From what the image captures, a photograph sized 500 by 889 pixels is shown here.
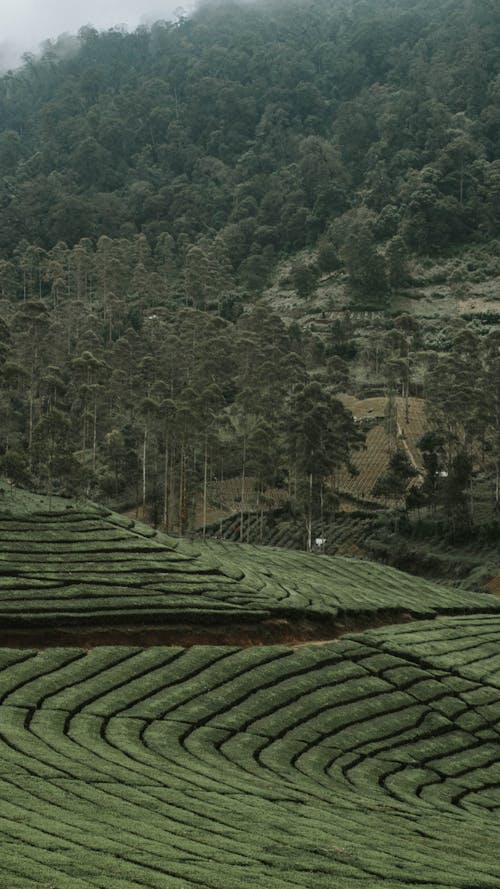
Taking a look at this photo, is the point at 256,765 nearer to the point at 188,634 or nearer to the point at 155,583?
the point at 188,634

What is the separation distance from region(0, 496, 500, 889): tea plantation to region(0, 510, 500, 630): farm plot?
0.13 meters

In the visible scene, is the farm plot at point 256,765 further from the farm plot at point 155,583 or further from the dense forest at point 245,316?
the dense forest at point 245,316

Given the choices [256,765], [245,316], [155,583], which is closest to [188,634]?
[155,583]

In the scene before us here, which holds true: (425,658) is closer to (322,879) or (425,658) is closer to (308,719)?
(308,719)

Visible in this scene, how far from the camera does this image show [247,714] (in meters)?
36.9

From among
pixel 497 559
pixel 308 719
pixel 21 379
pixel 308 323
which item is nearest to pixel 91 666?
pixel 308 719

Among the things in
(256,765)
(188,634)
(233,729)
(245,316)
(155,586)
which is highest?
(245,316)

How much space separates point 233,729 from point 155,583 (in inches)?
599

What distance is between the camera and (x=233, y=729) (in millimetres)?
35406

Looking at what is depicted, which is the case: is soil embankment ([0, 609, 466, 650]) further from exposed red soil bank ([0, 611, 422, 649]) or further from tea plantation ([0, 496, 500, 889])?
tea plantation ([0, 496, 500, 889])

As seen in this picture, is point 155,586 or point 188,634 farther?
point 155,586

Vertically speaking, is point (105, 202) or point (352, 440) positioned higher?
point (105, 202)

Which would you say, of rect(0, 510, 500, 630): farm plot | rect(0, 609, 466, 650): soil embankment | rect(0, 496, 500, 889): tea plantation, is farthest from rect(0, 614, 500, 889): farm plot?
rect(0, 510, 500, 630): farm plot

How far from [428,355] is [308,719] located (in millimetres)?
83976
